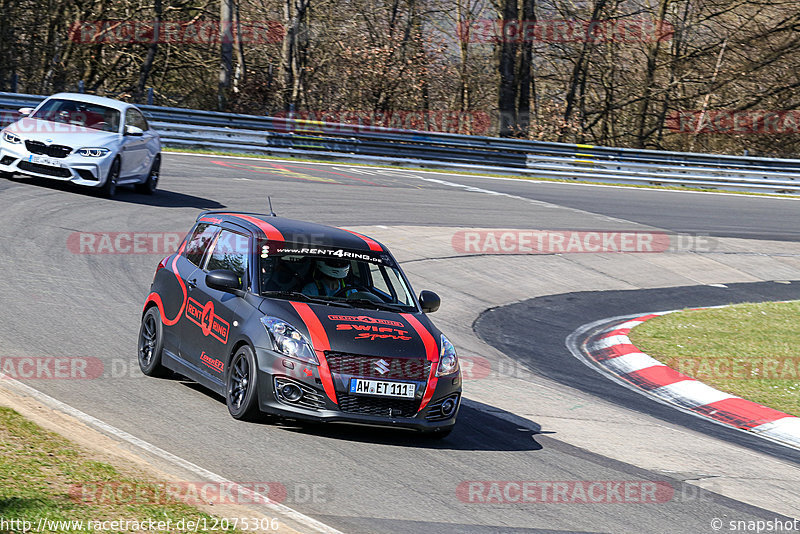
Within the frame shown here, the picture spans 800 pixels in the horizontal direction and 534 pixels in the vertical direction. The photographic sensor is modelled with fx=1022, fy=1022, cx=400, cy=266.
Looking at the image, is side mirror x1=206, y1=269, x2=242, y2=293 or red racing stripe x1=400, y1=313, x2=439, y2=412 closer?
red racing stripe x1=400, y1=313, x2=439, y2=412

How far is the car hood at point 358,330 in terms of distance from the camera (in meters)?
7.29

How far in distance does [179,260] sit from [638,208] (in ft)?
57.8

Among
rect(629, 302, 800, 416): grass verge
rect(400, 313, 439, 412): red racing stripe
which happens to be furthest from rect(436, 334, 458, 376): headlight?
rect(629, 302, 800, 416): grass verge

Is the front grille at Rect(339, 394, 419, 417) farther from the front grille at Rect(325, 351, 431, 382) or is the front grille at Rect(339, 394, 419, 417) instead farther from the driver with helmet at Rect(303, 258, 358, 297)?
the driver with helmet at Rect(303, 258, 358, 297)

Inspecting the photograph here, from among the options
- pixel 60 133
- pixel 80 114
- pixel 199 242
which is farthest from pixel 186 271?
pixel 80 114

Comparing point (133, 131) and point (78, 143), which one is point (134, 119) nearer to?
point (133, 131)

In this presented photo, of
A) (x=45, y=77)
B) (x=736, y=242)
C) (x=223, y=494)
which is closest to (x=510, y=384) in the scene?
(x=223, y=494)

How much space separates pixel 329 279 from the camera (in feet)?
27.0

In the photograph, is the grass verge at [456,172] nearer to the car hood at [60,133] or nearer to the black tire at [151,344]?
the car hood at [60,133]

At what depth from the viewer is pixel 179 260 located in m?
9.05

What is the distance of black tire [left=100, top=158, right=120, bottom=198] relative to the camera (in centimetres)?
1716

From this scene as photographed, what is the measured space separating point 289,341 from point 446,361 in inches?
47.5

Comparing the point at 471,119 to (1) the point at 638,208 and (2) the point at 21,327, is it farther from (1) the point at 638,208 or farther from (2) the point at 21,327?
(2) the point at 21,327

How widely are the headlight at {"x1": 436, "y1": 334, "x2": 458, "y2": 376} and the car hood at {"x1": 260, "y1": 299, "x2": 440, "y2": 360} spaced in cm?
7
